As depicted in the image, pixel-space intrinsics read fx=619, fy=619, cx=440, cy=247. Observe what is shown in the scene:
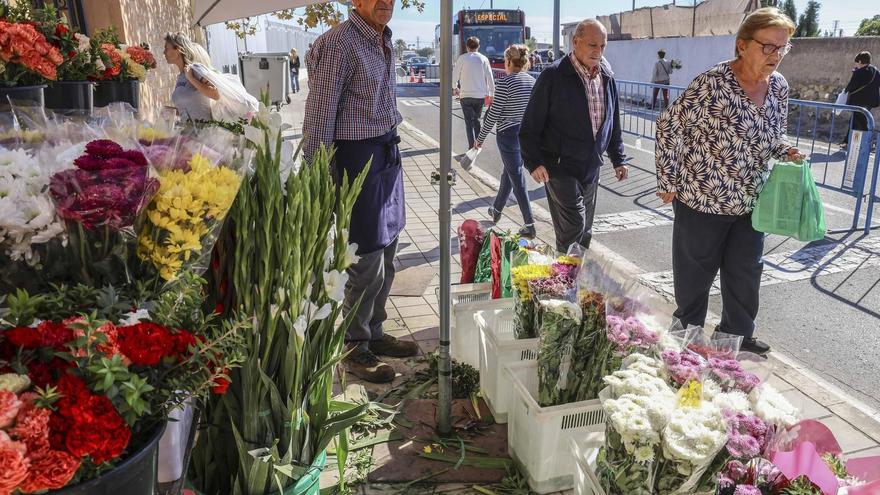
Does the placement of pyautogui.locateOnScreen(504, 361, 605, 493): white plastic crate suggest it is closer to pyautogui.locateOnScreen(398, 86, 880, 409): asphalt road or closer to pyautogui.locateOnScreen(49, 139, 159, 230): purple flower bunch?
pyautogui.locateOnScreen(49, 139, 159, 230): purple flower bunch

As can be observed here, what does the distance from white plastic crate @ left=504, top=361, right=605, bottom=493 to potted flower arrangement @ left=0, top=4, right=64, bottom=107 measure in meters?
1.97

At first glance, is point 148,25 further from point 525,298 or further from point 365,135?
point 525,298

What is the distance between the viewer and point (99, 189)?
124 centimetres

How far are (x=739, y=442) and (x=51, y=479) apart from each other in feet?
5.15

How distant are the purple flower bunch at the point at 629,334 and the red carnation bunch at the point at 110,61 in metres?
2.17

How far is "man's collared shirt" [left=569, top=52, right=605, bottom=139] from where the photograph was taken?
389 centimetres

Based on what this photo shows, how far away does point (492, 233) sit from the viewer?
10.8ft

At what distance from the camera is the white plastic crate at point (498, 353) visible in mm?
2752

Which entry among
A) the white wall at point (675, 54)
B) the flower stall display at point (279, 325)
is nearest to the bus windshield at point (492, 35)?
the white wall at point (675, 54)

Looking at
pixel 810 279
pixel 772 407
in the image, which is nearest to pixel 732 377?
pixel 772 407

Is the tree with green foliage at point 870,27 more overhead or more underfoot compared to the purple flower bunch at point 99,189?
more overhead

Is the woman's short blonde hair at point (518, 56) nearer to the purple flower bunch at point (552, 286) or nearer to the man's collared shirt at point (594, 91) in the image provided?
the man's collared shirt at point (594, 91)

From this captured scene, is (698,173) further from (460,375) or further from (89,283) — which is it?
(89,283)

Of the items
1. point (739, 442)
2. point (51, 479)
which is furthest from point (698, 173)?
point (51, 479)
